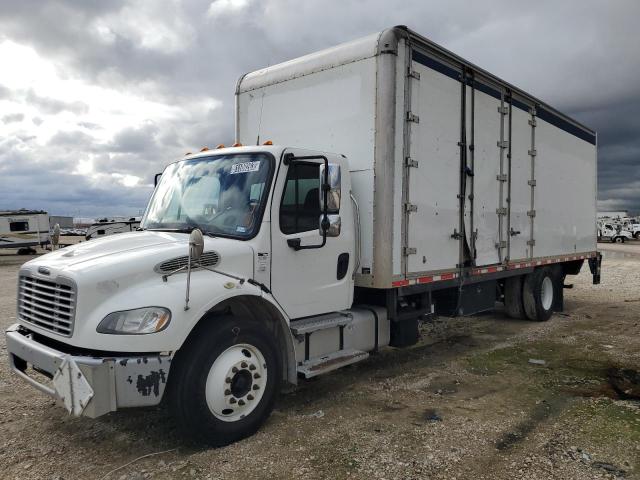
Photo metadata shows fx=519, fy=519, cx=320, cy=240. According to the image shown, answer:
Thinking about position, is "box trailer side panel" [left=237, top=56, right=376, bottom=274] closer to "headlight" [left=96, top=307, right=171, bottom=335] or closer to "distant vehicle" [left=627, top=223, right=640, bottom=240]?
"headlight" [left=96, top=307, right=171, bottom=335]

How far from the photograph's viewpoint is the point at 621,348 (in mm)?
7715

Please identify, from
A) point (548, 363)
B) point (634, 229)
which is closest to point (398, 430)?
point (548, 363)

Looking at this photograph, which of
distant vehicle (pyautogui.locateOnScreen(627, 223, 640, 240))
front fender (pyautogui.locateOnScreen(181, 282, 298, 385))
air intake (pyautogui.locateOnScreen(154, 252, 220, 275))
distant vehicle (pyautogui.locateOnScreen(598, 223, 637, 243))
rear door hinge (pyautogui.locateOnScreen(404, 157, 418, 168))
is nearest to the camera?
air intake (pyautogui.locateOnScreen(154, 252, 220, 275))

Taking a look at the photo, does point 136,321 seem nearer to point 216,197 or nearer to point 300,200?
point 216,197

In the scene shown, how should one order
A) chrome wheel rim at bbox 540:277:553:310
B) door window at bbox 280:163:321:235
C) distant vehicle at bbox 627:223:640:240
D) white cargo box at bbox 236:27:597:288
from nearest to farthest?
door window at bbox 280:163:321:235, white cargo box at bbox 236:27:597:288, chrome wheel rim at bbox 540:277:553:310, distant vehicle at bbox 627:223:640:240

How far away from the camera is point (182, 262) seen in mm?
4133

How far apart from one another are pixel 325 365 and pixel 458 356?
297cm

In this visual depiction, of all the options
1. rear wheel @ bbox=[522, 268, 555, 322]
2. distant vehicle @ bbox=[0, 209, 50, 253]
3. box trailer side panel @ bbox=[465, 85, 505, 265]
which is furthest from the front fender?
distant vehicle @ bbox=[0, 209, 50, 253]

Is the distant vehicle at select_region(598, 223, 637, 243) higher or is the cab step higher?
the distant vehicle at select_region(598, 223, 637, 243)

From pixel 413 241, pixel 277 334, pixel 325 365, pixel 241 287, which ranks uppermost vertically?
pixel 413 241

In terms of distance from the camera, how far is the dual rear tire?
9.52 m

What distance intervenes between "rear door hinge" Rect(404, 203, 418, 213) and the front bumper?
10.3ft

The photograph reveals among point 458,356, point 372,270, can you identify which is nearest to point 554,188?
point 458,356

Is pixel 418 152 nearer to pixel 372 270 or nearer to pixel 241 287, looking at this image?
pixel 372 270
